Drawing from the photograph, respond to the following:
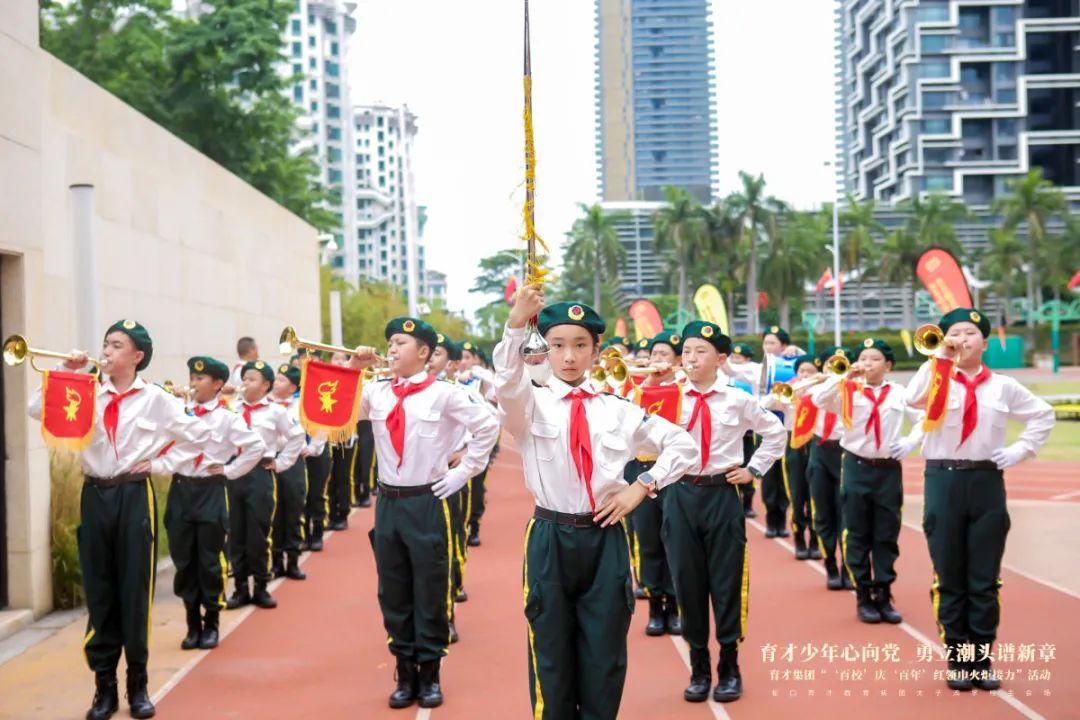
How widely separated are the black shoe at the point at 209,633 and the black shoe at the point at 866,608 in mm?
4701

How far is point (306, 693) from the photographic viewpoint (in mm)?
6816

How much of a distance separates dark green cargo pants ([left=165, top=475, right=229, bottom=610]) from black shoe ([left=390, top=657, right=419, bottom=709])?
1.91 meters

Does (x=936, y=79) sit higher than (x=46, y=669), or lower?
higher

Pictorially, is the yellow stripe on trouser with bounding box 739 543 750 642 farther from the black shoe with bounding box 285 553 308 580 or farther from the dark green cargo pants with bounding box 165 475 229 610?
the black shoe with bounding box 285 553 308 580

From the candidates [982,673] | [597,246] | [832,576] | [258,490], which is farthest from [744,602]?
[597,246]

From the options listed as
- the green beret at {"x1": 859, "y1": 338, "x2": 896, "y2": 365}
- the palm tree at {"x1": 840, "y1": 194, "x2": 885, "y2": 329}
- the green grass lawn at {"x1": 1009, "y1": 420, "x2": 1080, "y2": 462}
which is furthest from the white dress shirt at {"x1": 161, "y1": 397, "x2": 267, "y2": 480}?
the palm tree at {"x1": 840, "y1": 194, "x2": 885, "y2": 329}

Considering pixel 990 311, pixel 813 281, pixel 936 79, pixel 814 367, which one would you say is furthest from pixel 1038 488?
pixel 936 79

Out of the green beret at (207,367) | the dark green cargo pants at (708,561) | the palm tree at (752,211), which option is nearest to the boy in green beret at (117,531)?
the green beret at (207,367)

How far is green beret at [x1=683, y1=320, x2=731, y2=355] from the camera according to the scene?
22.6 feet

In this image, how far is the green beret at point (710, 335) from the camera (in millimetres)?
6883

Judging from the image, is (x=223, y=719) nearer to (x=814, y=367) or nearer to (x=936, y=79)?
(x=814, y=367)

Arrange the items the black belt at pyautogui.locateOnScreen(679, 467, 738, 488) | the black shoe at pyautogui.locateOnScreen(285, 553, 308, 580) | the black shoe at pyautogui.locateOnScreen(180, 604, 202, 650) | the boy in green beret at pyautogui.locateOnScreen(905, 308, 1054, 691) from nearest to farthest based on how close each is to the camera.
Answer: the boy in green beret at pyautogui.locateOnScreen(905, 308, 1054, 691), the black belt at pyautogui.locateOnScreen(679, 467, 738, 488), the black shoe at pyautogui.locateOnScreen(180, 604, 202, 650), the black shoe at pyautogui.locateOnScreen(285, 553, 308, 580)

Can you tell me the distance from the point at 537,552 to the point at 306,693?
275 centimetres

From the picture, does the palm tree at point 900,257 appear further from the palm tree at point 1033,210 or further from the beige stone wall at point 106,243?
the beige stone wall at point 106,243
